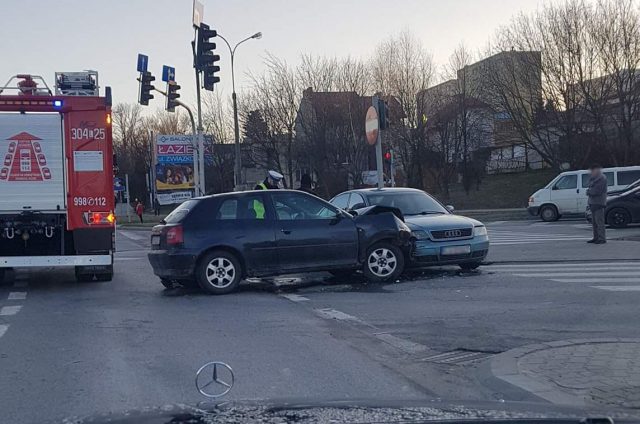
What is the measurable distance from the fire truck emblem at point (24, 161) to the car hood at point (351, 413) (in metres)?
10.7

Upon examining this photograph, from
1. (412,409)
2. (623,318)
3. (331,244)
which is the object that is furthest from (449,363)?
(331,244)

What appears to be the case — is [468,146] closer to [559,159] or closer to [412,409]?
[559,159]

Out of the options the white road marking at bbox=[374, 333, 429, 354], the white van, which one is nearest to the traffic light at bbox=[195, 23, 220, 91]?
the white road marking at bbox=[374, 333, 429, 354]

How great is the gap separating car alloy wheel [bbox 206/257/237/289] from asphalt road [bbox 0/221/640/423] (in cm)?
43

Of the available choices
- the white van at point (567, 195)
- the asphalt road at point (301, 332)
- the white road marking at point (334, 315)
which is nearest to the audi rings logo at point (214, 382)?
the asphalt road at point (301, 332)

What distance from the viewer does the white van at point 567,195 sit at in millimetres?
28109

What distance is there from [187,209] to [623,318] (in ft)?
21.7

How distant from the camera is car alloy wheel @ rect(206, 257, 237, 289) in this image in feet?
39.1

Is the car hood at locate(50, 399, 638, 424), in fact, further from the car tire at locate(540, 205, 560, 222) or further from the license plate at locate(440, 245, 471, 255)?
the car tire at locate(540, 205, 560, 222)

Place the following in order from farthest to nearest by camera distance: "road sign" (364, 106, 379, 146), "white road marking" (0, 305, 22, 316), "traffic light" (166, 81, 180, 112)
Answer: "traffic light" (166, 81, 180, 112) → "road sign" (364, 106, 379, 146) → "white road marking" (0, 305, 22, 316)

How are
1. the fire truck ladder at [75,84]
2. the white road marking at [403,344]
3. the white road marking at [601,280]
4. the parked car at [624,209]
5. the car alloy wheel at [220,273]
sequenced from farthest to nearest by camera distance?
the parked car at [624,209], the fire truck ladder at [75,84], the car alloy wheel at [220,273], the white road marking at [601,280], the white road marking at [403,344]

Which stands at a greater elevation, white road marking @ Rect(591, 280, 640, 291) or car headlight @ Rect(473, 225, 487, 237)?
car headlight @ Rect(473, 225, 487, 237)

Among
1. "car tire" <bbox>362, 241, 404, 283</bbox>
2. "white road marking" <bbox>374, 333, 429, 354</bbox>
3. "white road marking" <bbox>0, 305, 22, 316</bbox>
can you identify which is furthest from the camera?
"car tire" <bbox>362, 241, 404, 283</bbox>

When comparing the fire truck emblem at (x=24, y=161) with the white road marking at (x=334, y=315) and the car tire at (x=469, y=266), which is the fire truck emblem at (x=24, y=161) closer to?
the white road marking at (x=334, y=315)
